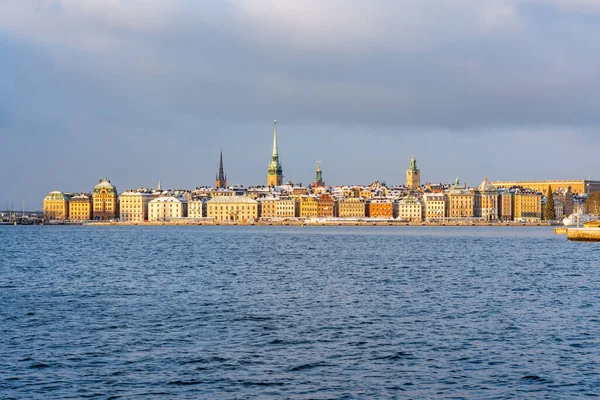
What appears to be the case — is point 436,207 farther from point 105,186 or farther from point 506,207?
point 105,186

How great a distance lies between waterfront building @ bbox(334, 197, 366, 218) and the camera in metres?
153

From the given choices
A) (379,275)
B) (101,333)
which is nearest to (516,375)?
(101,333)

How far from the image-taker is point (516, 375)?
13453 millimetres

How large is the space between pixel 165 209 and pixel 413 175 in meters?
62.2

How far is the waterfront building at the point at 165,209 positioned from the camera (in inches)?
6024

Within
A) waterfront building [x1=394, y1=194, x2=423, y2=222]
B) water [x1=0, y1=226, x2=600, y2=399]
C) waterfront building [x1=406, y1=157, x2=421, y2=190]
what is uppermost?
waterfront building [x1=406, y1=157, x2=421, y2=190]

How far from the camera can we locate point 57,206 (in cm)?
16000

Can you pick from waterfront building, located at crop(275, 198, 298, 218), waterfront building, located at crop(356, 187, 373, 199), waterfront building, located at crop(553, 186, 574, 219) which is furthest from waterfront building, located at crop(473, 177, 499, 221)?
waterfront building, located at crop(275, 198, 298, 218)

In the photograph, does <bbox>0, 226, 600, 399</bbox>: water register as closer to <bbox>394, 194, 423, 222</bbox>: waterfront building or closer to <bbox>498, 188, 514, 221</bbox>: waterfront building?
<bbox>394, 194, 423, 222</bbox>: waterfront building

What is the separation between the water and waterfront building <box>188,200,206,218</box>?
406 feet

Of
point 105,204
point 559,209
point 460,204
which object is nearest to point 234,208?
point 105,204

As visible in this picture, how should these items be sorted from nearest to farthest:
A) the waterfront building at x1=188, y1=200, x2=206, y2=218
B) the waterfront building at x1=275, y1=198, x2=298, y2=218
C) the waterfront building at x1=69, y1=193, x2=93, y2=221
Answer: the waterfront building at x1=275, y1=198, x2=298, y2=218 → the waterfront building at x1=188, y1=200, x2=206, y2=218 → the waterfront building at x1=69, y1=193, x2=93, y2=221

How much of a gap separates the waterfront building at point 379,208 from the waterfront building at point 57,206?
177 feet

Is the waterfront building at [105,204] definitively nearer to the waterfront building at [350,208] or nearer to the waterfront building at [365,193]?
the waterfront building at [350,208]
